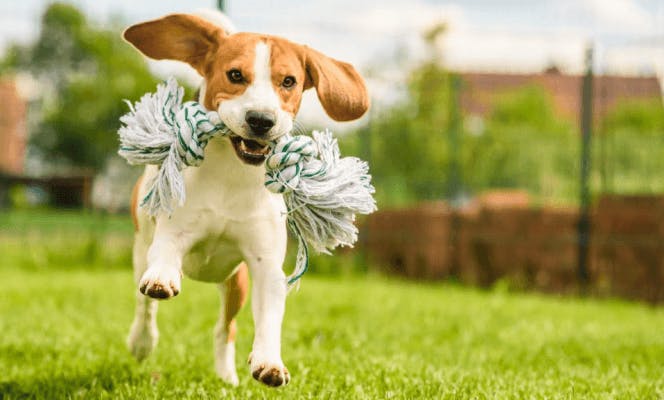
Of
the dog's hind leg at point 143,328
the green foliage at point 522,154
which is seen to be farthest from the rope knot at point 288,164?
the green foliage at point 522,154

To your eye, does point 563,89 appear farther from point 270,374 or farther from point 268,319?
point 270,374

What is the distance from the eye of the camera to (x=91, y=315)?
561cm

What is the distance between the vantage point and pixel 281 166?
2539 millimetres

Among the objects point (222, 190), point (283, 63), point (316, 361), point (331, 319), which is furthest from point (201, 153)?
point (331, 319)

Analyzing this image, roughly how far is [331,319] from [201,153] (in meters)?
3.33

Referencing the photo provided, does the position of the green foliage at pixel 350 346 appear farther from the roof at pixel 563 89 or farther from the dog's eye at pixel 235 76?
the roof at pixel 563 89

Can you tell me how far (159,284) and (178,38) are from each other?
862 mm

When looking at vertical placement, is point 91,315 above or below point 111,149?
below

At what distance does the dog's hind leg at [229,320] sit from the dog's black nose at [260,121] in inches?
34.4

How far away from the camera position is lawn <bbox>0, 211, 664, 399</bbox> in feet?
10.6

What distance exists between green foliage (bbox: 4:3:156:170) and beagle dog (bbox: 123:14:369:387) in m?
5.78

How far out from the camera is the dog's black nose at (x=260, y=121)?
237 centimetres

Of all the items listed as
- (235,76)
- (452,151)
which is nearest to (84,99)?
(452,151)

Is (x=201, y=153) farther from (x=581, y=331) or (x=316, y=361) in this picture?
(x=581, y=331)
